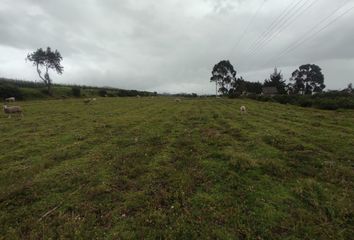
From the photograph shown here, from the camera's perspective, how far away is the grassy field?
5.71m

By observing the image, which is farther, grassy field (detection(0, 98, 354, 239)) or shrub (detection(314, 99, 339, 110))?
shrub (detection(314, 99, 339, 110))

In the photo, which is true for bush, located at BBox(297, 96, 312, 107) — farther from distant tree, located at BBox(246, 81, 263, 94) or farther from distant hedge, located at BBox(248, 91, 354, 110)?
distant tree, located at BBox(246, 81, 263, 94)

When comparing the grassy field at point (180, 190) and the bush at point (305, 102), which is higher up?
the bush at point (305, 102)

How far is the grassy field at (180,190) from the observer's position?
571 centimetres

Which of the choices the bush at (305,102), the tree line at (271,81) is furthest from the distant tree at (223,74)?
the bush at (305,102)

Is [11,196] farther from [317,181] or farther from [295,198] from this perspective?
[317,181]

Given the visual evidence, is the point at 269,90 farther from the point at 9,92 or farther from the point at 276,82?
the point at 9,92

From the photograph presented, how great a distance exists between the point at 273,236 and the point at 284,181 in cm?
327

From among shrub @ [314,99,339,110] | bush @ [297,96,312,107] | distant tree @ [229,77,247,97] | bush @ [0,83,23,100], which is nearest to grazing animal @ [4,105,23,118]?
bush @ [0,83,23,100]

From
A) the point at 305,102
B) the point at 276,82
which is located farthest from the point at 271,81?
the point at 305,102

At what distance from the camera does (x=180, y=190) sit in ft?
24.9

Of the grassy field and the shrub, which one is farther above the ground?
the shrub

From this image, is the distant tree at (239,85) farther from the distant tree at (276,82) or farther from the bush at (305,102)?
the bush at (305,102)

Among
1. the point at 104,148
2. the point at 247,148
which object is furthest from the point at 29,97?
the point at 247,148
